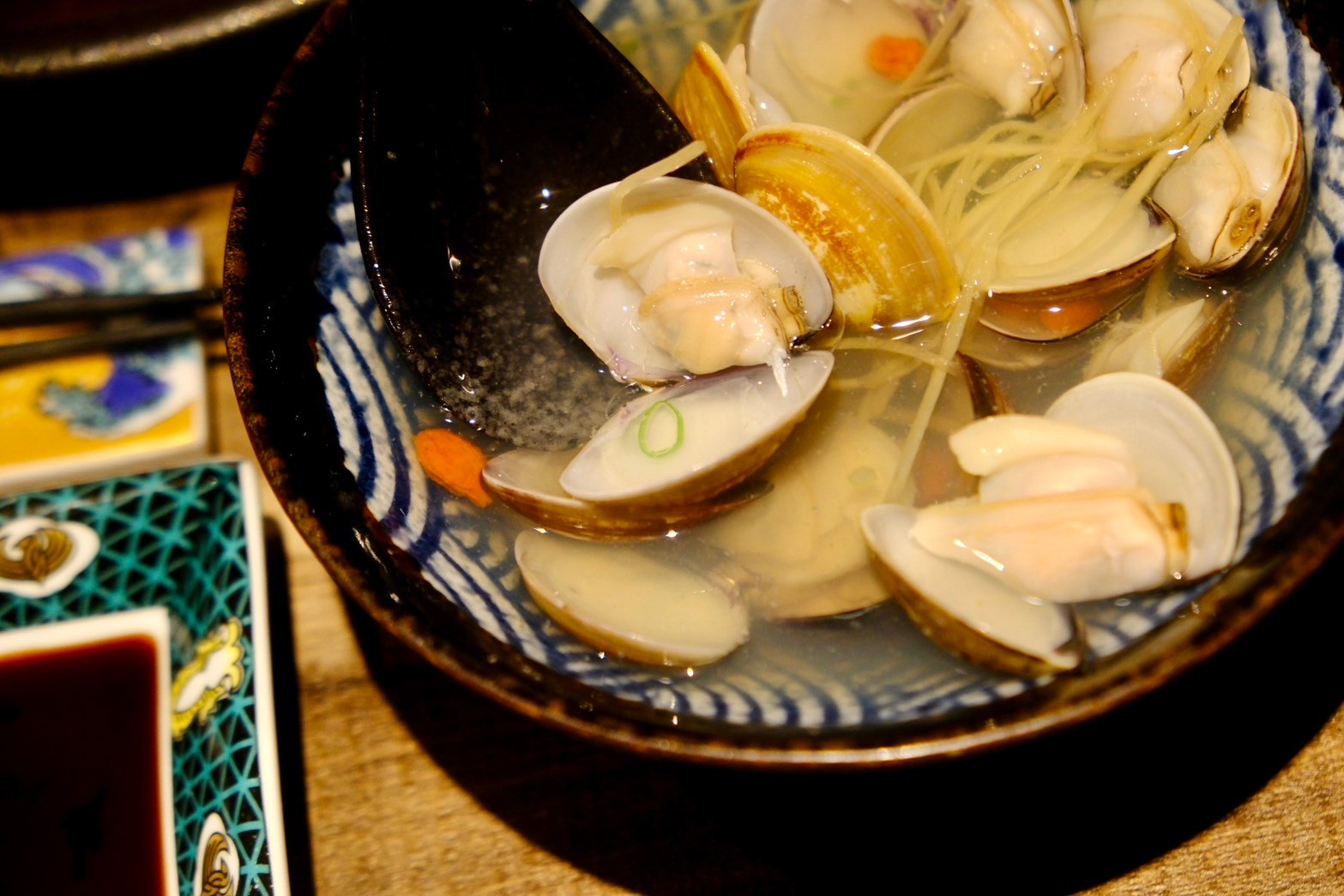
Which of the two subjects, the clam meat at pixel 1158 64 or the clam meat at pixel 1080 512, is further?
the clam meat at pixel 1158 64

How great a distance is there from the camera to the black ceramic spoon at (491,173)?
129 centimetres

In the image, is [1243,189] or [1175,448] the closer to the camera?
[1175,448]

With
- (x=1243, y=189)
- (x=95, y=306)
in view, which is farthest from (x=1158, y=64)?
(x=95, y=306)

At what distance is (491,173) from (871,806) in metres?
1.01

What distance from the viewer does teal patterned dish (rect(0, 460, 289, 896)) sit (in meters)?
1.21

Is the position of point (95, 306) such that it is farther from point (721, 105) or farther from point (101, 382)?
point (721, 105)

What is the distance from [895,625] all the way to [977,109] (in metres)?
0.82

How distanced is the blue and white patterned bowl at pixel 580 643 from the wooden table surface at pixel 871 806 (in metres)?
0.21

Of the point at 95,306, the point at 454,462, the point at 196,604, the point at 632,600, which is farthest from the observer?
the point at 95,306

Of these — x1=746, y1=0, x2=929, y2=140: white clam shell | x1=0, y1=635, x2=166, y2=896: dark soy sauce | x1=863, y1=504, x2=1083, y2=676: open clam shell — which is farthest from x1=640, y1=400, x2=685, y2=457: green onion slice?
x1=0, y1=635, x2=166, y2=896: dark soy sauce

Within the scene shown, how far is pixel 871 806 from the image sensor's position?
1202 mm

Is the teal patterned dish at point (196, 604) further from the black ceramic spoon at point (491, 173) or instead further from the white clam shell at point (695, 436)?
the white clam shell at point (695, 436)

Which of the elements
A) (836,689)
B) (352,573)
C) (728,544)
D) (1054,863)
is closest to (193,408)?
(352,573)

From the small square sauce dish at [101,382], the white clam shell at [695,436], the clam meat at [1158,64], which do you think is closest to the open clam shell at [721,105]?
the white clam shell at [695,436]
